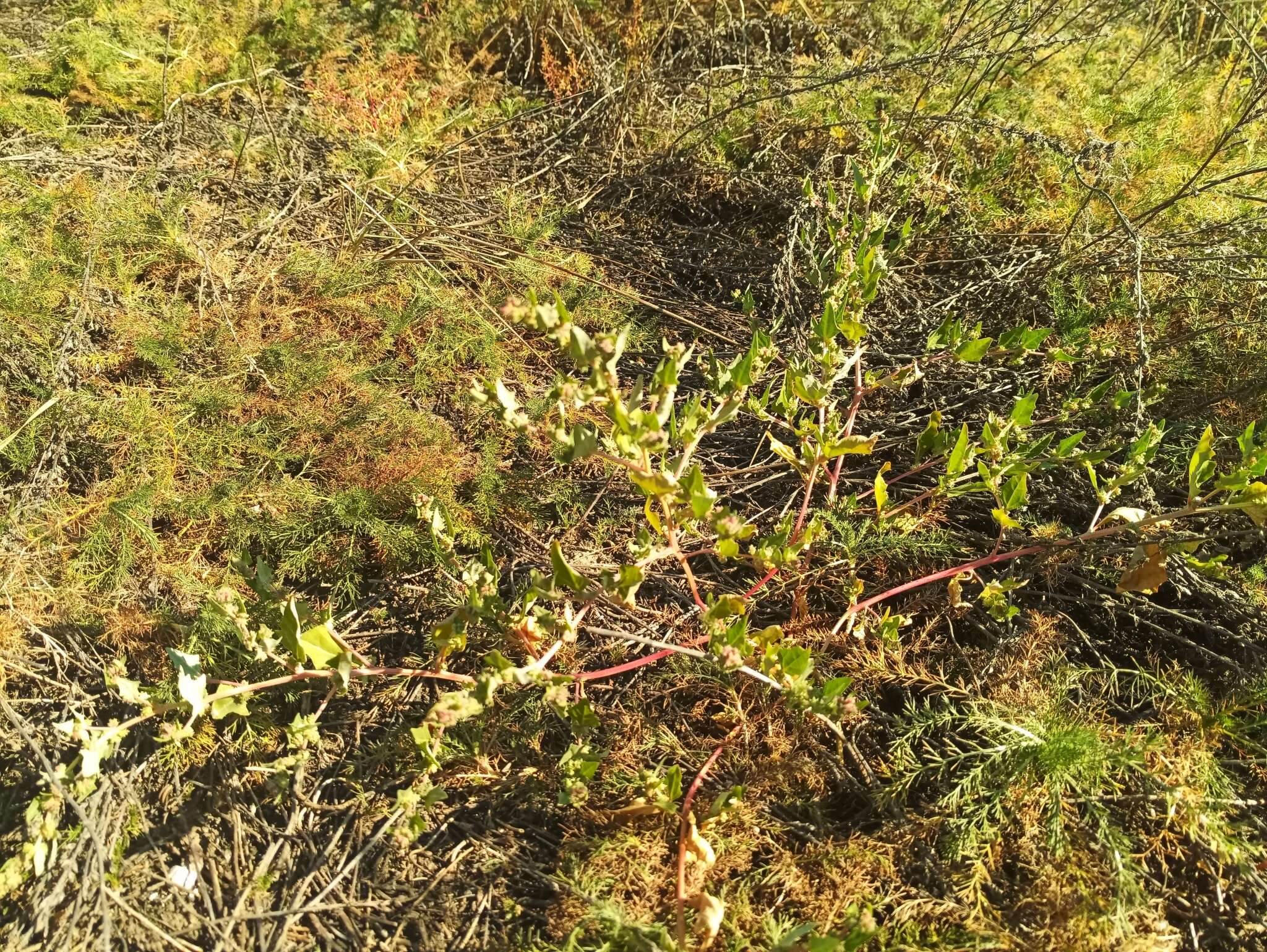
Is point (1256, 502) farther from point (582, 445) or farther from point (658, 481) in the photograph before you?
point (582, 445)

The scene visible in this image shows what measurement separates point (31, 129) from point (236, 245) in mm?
1020

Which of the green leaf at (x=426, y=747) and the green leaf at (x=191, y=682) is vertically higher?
the green leaf at (x=191, y=682)

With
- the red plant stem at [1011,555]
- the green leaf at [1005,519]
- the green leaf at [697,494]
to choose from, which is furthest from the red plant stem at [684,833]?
the green leaf at [1005,519]

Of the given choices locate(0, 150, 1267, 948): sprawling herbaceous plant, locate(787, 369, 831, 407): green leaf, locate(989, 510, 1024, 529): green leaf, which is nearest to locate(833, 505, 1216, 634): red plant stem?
locate(0, 150, 1267, 948): sprawling herbaceous plant

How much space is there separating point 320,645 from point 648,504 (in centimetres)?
64

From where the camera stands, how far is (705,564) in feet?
6.44

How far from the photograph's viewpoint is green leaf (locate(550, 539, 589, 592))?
49.8 inches

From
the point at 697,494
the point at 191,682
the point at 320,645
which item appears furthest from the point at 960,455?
the point at 191,682

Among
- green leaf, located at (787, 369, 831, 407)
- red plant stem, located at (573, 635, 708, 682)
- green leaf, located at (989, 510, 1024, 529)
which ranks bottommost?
red plant stem, located at (573, 635, 708, 682)

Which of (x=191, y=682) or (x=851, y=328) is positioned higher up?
(x=851, y=328)

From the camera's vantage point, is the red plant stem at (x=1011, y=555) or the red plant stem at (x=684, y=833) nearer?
the red plant stem at (x=684, y=833)

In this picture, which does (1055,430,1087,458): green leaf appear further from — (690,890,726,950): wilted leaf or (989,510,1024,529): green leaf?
(690,890,726,950): wilted leaf

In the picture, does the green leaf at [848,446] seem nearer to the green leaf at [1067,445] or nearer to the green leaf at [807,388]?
the green leaf at [807,388]

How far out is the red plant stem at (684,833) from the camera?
127 centimetres
